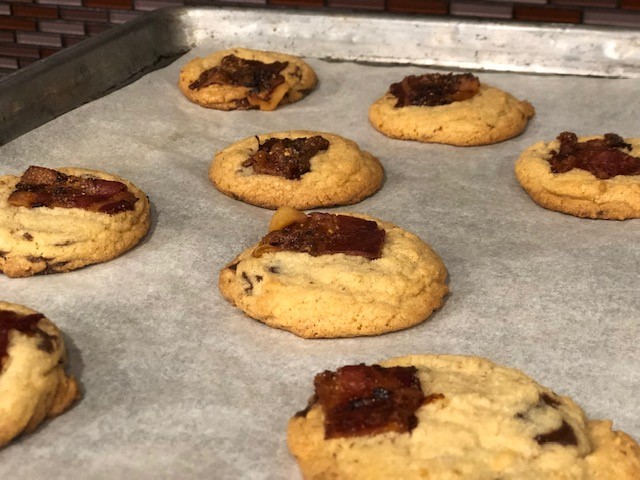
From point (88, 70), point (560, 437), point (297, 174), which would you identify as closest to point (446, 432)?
point (560, 437)

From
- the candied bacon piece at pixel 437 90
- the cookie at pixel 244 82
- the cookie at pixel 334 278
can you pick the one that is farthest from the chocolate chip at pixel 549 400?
the cookie at pixel 244 82

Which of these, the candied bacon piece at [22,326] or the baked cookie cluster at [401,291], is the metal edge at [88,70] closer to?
the baked cookie cluster at [401,291]

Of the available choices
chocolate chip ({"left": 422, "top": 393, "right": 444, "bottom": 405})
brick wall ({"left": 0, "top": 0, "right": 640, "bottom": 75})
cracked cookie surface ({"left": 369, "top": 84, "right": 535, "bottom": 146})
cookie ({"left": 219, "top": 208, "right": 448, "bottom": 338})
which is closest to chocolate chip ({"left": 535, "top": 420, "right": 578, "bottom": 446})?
chocolate chip ({"left": 422, "top": 393, "right": 444, "bottom": 405})

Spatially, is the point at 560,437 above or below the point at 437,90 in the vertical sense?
below

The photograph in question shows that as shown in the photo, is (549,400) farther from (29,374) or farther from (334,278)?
(29,374)

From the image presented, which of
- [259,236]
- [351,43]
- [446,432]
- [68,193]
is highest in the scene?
[351,43]

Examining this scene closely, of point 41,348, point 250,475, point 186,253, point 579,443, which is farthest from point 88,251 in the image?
point 579,443
